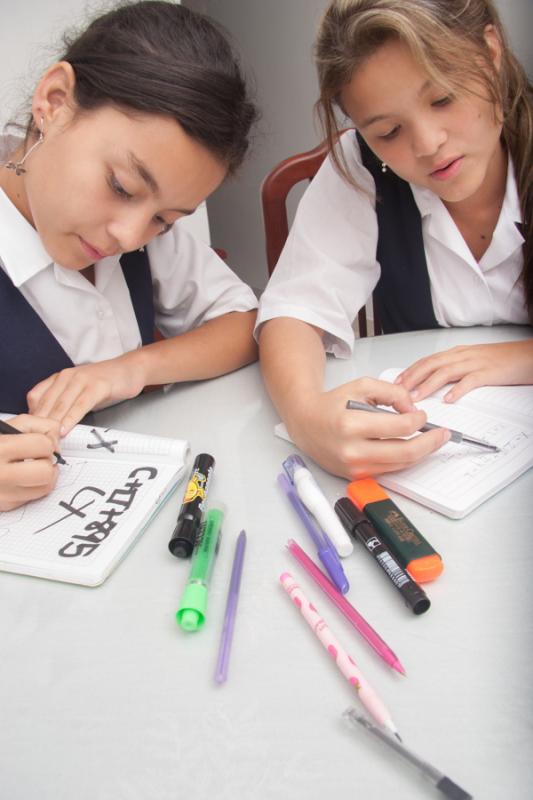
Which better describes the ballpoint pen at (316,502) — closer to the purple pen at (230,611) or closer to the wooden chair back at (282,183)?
the purple pen at (230,611)

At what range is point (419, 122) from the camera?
66 centimetres

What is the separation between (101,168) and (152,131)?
0.06 m

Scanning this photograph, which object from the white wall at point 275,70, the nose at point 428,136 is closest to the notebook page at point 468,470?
the nose at point 428,136

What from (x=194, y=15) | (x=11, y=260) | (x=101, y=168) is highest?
(x=194, y=15)

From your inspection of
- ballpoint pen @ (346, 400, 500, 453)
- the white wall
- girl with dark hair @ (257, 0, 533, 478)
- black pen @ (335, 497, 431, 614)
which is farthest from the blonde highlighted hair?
the white wall

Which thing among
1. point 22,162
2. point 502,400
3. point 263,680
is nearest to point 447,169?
point 502,400

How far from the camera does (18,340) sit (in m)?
0.71

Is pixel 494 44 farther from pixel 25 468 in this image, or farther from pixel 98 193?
pixel 25 468

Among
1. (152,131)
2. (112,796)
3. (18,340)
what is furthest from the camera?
(18,340)

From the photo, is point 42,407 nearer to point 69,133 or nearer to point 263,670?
point 69,133

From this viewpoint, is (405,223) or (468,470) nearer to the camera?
(468,470)

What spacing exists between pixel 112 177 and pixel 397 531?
450mm

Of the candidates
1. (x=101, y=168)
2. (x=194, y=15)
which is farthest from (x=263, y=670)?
(x=194, y=15)

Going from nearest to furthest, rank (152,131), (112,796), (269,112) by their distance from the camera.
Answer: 1. (112,796)
2. (152,131)
3. (269,112)
